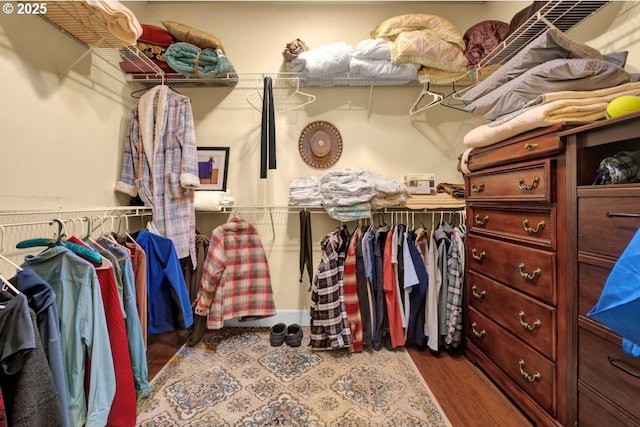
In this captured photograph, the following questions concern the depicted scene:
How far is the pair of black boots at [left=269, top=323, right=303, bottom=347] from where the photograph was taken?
1.90 meters

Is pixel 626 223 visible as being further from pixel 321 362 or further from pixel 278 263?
pixel 278 263

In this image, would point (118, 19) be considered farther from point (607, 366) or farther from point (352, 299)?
point (607, 366)

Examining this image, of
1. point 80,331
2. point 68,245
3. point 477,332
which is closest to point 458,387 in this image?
point 477,332

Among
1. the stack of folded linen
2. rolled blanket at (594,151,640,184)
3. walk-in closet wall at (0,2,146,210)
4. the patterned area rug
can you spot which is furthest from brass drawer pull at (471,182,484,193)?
walk-in closet wall at (0,2,146,210)

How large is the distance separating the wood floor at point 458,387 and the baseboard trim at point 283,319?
1.50 ft

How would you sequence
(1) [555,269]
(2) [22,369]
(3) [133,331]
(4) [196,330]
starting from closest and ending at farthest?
(2) [22,369]
(1) [555,269]
(3) [133,331]
(4) [196,330]

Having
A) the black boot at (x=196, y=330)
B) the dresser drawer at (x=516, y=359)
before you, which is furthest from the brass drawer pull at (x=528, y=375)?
the black boot at (x=196, y=330)

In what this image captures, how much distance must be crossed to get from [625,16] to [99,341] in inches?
113

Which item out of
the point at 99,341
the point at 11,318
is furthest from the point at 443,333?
the point at 11,318

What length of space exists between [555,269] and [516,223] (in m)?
0.29

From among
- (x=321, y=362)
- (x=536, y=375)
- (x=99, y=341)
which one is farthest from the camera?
(x=321, y=362)

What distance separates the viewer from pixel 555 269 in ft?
3.65

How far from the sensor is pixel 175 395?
4.70 ft

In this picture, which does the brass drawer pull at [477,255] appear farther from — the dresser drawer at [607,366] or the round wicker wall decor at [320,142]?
the round wicker wall decor at [320,142]
